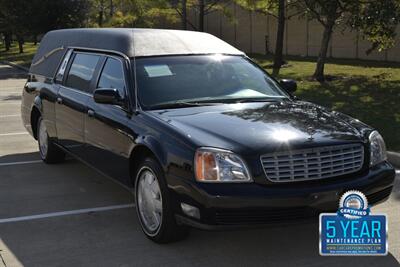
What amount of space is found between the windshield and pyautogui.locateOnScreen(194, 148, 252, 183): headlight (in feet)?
3.74

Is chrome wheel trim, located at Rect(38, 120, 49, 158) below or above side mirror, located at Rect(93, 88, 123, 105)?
below

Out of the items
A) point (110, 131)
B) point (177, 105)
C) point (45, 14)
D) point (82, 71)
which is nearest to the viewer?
point (177, 105)

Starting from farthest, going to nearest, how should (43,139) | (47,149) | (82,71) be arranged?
(43,139), (47,149), (82,71)

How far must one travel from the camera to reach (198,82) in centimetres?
543

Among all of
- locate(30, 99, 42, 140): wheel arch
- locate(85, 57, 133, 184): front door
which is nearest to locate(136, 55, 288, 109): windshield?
locate(85, 57, 133, 184): front door

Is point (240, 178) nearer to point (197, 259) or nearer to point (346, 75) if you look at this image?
point (197, 259)

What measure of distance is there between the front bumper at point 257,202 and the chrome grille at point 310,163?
0.22ft

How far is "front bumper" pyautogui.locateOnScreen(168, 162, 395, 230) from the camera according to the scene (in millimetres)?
3984

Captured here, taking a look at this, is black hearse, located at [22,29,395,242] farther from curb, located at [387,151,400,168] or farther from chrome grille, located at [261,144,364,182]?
curb, located at [387,151,400,168]

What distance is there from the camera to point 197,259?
4.37m

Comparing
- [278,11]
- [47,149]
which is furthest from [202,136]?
[278,11]

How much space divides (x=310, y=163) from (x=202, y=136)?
0.83 m

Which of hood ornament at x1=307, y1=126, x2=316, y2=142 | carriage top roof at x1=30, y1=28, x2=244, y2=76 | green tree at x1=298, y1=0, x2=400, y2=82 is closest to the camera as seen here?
hood ornament at x1=307, y1=126, x2=316, y2=142

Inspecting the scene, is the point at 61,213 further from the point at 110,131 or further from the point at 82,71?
the point at 82,71
